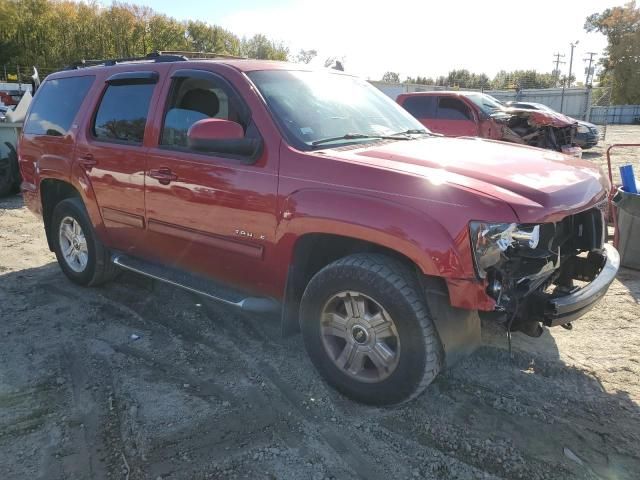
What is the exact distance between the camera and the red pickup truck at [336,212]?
2.72 m

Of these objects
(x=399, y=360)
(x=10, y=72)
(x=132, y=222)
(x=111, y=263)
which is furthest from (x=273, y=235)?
(x=10, y=72)

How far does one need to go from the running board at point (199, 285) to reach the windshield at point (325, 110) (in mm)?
1087

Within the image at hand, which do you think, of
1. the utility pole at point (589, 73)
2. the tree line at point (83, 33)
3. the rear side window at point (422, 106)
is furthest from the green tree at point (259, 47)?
the rear side window at point (422, 106)

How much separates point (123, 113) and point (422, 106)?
28.4 ft

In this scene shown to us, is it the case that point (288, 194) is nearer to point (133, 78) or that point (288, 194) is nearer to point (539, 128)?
point (133, 78)

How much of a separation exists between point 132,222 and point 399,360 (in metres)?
2.56

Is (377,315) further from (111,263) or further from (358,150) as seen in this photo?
(111,263)

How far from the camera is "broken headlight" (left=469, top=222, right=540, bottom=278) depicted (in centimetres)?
260

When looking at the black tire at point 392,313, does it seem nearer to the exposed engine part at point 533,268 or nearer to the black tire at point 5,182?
the exposed engine part at point 533,268

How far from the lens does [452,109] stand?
454 inches

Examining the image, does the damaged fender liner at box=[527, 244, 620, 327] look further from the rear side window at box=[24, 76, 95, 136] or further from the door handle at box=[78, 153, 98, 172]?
the rear side window at box=[24, 76, 95, 136]

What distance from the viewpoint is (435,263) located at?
2.65m

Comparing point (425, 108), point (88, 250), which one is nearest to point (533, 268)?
point (88, 250)

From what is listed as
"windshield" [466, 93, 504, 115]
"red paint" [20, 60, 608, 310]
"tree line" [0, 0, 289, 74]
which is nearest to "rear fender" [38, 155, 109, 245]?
"red paint" [20, 60, 608, 310]
